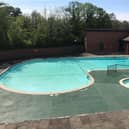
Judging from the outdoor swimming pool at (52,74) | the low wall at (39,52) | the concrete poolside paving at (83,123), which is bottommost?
the outdoor swimming pool at (52,74)

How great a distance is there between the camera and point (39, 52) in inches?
979

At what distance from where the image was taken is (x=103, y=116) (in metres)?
5.80

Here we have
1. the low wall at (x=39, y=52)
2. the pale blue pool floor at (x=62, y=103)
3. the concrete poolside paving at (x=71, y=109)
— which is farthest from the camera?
the low wall at (x=39, y=52)

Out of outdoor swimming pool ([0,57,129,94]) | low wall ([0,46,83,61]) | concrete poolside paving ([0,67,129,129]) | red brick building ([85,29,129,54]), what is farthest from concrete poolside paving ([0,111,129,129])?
red brick building ([85,29,129,54])

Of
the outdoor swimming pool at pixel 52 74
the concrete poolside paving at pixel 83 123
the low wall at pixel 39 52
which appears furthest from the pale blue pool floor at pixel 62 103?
the low wall at pixel 39 52

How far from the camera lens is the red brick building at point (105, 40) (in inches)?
1022

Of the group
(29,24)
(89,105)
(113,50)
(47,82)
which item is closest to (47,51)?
(29,24)

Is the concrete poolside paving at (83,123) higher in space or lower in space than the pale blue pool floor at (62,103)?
higher

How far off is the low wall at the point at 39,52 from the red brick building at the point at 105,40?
2.09 meters

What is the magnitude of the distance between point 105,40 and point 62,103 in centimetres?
1928

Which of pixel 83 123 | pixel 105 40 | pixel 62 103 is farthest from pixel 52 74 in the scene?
pixel 105 40

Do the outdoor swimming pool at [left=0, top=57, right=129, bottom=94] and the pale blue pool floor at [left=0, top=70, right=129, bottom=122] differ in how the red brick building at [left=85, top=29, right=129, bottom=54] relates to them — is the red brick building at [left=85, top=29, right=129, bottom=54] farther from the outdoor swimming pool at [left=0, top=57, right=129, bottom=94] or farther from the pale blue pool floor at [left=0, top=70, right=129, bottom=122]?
the pale blue pool floor at [left=0, top=70, right=129, bottom=122]

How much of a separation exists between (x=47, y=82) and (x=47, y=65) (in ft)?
20.7

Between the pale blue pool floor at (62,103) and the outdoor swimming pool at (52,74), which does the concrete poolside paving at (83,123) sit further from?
the outdoor swimming pool at (52,74)
